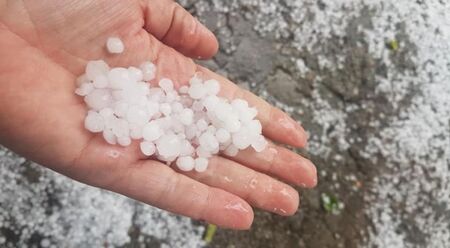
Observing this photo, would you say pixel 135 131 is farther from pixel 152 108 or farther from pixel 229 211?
pixel 229 211

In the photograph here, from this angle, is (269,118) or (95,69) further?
(269,118)

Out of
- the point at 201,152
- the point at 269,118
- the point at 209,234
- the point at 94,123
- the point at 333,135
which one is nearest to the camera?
the point at 94,123

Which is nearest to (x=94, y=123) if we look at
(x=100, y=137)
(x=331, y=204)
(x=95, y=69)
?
(x=100, y=137)

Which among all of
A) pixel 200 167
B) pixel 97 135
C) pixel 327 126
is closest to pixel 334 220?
pixel 327 126

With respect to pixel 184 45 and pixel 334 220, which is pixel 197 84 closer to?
pixel 184 45

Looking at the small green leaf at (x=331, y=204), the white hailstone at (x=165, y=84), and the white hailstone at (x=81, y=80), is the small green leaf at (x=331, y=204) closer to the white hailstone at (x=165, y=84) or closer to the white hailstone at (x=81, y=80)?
the white hailstone at (x=165, y=84)

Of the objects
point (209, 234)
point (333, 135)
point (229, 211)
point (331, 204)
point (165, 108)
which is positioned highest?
point (165, 108)
